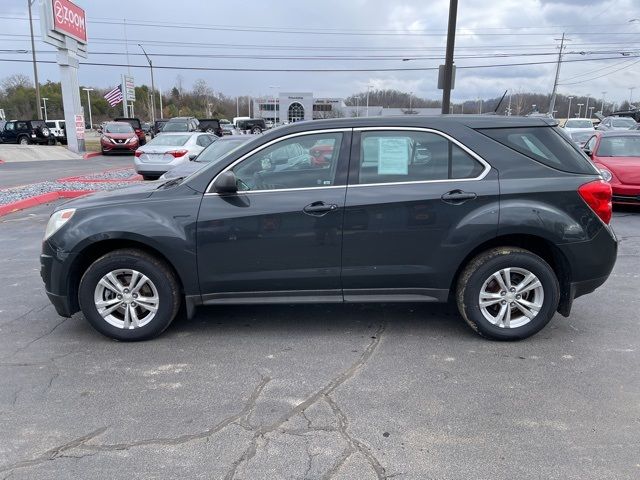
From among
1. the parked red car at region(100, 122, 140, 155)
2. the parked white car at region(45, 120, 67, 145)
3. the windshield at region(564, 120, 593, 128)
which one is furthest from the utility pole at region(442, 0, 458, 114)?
the parked white car at region(45, 120, 67, 145)

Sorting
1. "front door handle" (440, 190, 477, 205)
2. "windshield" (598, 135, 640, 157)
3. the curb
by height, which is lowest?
the curb

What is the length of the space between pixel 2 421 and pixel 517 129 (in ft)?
13.9

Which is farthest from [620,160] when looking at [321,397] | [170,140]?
[170,140]

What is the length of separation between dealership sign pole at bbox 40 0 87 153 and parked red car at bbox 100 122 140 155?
133 centimetres

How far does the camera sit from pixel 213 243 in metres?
4.08

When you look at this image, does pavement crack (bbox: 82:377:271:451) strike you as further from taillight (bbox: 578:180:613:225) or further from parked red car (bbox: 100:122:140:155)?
parked red car (bbox: 100:122:140:155)

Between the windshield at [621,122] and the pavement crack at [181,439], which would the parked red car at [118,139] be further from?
the pavement crack at [181,439]

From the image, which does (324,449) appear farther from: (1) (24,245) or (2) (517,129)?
(1) (24,245)

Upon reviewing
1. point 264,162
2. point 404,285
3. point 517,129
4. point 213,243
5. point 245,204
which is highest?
point 517,129

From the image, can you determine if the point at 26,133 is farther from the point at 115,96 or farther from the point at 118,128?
the point at 115,96

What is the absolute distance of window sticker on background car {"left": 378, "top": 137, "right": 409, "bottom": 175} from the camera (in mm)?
4141

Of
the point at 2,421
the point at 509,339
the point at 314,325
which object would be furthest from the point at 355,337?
the point at 2,421

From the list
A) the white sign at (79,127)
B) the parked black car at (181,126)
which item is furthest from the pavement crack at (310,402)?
the white sign at (79,127)

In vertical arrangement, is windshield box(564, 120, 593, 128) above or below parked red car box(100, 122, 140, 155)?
above
